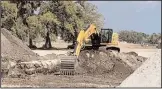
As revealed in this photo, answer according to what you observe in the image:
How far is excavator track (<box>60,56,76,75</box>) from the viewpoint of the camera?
2164cm

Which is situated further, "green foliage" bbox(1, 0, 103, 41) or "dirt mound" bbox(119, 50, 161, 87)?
"green foliage" bbox(1, 0, 103, 41)

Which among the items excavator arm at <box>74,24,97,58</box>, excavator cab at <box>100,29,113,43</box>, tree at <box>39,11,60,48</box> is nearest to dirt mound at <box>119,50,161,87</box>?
excavator arm at <box>74,24,97,58</box>

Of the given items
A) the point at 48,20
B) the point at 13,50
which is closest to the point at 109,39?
the point at 13,50

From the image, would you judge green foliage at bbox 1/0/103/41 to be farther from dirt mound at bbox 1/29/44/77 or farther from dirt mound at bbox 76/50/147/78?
dirt mound at bbox 76/50/147/78

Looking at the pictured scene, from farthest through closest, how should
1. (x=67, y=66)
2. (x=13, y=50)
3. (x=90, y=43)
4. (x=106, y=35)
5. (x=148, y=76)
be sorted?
(x=106, y=35)
(x=90, y=43)
(x=13, y=50)
(x=67, y=66)
(x=148, y=76)

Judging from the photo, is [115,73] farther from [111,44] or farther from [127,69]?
[111,44]

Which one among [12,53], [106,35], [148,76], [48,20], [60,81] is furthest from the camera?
[48,20]

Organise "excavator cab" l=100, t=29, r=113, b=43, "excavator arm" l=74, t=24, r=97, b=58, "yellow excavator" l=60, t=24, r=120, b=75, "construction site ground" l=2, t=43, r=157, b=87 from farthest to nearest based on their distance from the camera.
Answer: "excavator cab" l=100, t=29, r=113, b=43, "excavator arm" l=74, t=24, r=97, b=58, "yellow excavator" l=60, t=24, r=120, b=75, "construction site ground" l=2, t=43, r=157, b=87

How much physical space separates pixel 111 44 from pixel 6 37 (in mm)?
6465

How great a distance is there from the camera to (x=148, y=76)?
1197cm

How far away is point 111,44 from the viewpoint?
27750 millimetres

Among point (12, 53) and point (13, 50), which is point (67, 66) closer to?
point (12, 53)

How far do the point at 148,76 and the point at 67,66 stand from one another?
1024 cm

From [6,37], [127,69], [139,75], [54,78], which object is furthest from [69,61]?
[139,75]
